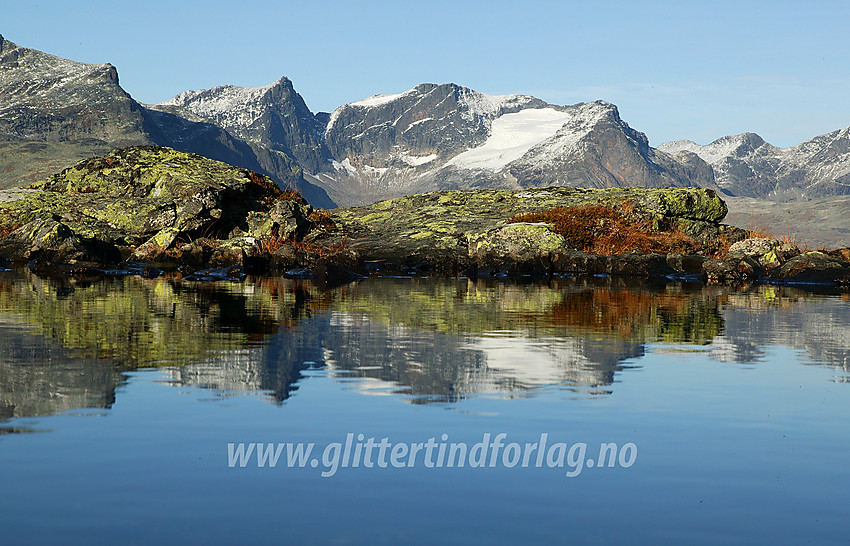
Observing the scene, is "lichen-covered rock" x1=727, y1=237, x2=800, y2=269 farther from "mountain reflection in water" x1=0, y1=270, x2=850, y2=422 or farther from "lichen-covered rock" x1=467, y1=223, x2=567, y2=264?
"mountain reflection in water" x1=0, y1=270, x2=850, y2=422

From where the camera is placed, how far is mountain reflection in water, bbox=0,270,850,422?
984 cm

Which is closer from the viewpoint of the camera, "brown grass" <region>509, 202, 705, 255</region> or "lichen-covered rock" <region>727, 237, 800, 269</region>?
"lichen-covered rock" <region>727, 237, 800, 269</region>

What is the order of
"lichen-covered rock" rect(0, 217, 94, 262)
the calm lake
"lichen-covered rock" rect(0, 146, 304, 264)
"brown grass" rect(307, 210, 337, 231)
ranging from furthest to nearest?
"brown grass" rect(307, 210, 337, 231), "lichen-covered rock" rect(0, 146, 304, 264), "lichen-covered rock" rect(0, 217, 94, 262), the calm lake

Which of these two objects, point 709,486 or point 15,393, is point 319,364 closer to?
point 15,393

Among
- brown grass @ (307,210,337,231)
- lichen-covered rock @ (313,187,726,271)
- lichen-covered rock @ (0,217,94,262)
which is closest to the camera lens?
lichen-covered rock @ (0,217,94,262)

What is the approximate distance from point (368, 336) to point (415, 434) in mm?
7069

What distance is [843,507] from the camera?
5680 millimetres

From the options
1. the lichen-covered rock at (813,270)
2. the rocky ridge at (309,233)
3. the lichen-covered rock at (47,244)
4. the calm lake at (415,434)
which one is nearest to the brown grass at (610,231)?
the rocky ridge at (309,233)

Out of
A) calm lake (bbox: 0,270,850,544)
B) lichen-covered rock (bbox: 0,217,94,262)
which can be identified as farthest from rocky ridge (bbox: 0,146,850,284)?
calm lake (bbox: 0,270,850,544)

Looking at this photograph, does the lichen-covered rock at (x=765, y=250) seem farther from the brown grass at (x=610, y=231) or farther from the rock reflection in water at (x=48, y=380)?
the rock reflection in water at (x=48, y=380)

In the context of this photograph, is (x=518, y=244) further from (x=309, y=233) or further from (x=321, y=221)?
(x=321, y=221)

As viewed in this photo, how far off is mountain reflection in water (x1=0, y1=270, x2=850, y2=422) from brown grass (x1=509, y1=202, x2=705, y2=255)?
59.2 feet

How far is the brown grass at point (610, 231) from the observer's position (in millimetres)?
44188

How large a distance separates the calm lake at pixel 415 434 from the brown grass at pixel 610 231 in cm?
2847
